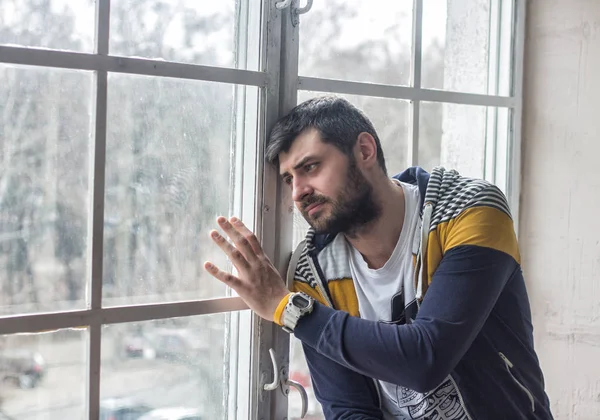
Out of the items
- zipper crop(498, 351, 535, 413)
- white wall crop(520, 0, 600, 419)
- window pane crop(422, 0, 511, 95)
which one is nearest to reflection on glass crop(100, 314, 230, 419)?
zipper crop(498, 351, 535, 413)

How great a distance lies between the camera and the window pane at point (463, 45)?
1.88 meters

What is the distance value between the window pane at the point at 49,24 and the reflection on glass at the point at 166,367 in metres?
0.57

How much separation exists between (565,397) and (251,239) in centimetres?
116

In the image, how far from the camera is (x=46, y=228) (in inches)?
50.6

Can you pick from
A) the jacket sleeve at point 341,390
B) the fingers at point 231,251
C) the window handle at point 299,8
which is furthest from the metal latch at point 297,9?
the jacket sleeve at point 341,390

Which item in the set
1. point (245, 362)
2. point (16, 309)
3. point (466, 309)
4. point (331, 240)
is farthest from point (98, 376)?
point (466, 309)

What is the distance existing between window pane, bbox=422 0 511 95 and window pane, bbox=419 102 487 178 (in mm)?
70

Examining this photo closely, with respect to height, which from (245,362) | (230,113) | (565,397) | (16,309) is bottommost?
(565,397)

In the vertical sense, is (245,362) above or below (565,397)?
above

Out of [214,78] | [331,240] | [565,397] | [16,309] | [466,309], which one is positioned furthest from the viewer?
[565,397]

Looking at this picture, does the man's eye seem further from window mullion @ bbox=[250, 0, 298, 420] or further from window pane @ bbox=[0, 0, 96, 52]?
window pane @ bbox=[0, 0, 96, 52]

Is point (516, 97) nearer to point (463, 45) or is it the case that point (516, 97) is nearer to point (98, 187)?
point (463, 45)

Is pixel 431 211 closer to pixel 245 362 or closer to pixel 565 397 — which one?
pixel 245 362

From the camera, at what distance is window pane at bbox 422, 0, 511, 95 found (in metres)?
1.88
